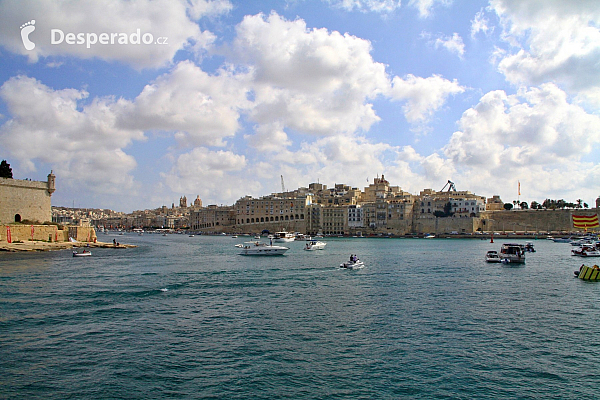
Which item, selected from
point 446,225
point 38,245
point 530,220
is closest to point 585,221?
point 530,220

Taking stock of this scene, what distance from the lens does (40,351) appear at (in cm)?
1104

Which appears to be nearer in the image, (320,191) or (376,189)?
(376,189)

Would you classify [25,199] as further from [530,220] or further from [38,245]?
[530,220]

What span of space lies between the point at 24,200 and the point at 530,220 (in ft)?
268

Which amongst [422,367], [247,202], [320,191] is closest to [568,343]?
[422,367]

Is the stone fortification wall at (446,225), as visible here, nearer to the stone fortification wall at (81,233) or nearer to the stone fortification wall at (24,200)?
the stone fortification wall at (81,233)

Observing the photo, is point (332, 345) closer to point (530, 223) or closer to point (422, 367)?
point (422, 367)

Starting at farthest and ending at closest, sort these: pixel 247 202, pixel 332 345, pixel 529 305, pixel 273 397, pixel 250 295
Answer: pixel 247 202 → pixel 250 295 → pixel 529 305 → pixel 332 345 → pixel 273 397

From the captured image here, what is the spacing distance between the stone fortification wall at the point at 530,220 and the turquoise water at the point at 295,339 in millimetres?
67980

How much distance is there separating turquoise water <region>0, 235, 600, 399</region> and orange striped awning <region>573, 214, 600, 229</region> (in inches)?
2621

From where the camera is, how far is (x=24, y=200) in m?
42.0

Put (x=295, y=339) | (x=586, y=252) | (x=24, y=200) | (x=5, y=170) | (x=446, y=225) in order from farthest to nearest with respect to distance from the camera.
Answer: (x=446, y=225) → (x=5, y=170) → (x=24, y=200) → (x=586, y=252) → (x=295, y=339)

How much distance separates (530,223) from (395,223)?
2528 cm

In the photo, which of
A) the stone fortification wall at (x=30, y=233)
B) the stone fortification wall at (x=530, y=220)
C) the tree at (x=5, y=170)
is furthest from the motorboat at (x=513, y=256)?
the stone fortification wall at (x=530, y=220)
